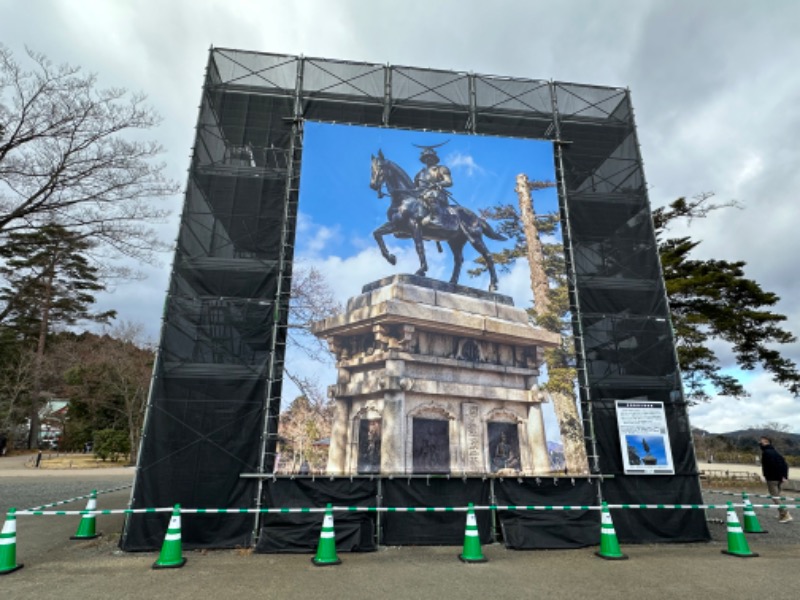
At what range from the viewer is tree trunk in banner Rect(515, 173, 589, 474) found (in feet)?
27.8

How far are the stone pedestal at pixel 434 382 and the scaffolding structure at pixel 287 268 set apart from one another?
3.55 ft

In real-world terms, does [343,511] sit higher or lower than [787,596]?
higher

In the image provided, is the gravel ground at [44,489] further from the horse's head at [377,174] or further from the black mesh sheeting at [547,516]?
the horse's head at [377,174]

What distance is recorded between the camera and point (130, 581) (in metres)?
5.50

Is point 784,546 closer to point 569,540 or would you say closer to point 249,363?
Answer: point 569,540

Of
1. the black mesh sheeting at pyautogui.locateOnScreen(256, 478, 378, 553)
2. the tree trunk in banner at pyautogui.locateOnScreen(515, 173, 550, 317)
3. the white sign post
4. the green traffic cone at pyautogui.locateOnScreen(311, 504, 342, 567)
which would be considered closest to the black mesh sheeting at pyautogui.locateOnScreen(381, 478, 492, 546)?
the black mesh sheeting at pyautogui.locateOnScreen(256, 478, 378, 553)

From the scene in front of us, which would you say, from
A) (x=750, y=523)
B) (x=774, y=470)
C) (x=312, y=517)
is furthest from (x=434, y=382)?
(x=774, y=470)

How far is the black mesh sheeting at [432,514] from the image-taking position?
751 centimetres

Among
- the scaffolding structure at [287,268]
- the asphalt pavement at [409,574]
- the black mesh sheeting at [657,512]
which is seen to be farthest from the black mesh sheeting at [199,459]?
the black mesh sheeting at [657,512]

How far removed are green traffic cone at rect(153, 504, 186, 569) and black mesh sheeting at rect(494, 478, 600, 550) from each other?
4800 mm

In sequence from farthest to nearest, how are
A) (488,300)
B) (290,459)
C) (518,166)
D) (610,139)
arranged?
(610,139), (518,166), (488,300), (290,459)

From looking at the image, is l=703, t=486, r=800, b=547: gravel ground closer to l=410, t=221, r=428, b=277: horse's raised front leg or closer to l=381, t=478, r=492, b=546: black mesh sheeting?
l=381, t=478, r=492, b=546: black mesh sheeting

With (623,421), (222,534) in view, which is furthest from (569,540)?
(222,534)

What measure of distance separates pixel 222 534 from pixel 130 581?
74.0 inches
